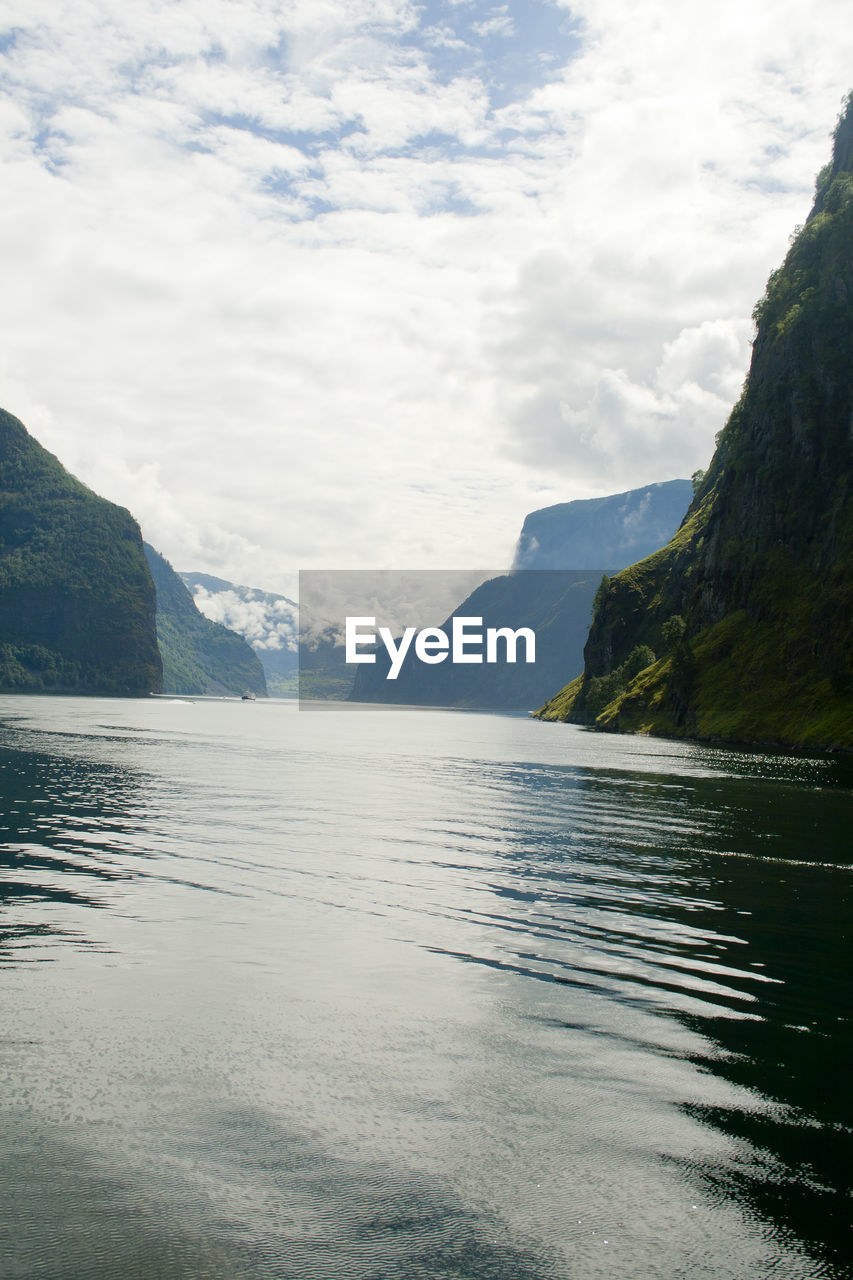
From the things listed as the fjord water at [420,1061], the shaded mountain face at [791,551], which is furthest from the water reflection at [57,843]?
the shaded mountain face at [791,551]

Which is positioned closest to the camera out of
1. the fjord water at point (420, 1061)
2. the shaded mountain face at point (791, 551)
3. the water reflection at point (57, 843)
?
the fjord water at point (420, 1061)

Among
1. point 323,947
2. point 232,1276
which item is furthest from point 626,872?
point 232,1276

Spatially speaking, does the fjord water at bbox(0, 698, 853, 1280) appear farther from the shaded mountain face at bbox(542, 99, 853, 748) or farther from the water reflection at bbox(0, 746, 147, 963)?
the shaded mountain face at bbox(542, 99, 853, 748)

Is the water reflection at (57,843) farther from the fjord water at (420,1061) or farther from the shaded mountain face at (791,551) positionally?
the shaded mountain face at (791,551)

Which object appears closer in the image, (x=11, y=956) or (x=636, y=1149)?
(x=636, y=1149)

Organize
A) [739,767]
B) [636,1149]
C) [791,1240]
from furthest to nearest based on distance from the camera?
1. [739,767]
2. [636,1149]
3. [791,1240]

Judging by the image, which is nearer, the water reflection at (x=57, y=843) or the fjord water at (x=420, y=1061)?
the fjord water at (x=420, y=1061)

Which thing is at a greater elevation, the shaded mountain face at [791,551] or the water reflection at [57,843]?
the shaded mountain face at [791,551]

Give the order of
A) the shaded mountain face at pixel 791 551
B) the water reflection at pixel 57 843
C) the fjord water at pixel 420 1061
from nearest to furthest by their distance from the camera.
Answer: the fjord water at pixel 420 1061
the water reflection at pixel 57 843
the shaded mountain face at pixel 791 551

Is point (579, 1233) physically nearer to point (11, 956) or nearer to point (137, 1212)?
point (137, 1212)
